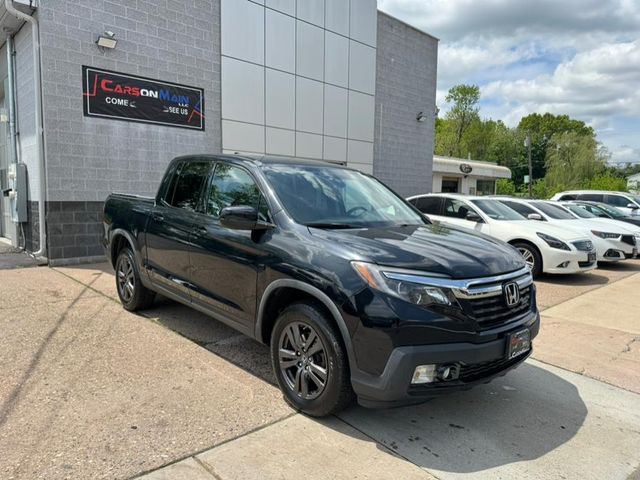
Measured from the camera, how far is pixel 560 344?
5.11m

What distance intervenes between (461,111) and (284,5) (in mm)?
56791

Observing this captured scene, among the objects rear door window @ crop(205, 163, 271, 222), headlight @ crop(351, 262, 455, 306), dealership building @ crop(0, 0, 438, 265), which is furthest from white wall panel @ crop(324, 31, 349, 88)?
headlight @ crop(351, 262, 455, 306)

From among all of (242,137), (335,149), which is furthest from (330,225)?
(335,149)

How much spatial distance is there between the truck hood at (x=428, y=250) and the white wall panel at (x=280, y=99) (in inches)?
Result: 345

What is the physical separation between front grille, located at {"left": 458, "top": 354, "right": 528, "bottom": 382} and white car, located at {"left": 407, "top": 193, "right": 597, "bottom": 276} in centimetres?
459

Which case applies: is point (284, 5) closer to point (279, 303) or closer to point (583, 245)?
point (583, 245)

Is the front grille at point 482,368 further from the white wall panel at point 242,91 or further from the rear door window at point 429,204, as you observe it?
the white wall panel at point 242,91

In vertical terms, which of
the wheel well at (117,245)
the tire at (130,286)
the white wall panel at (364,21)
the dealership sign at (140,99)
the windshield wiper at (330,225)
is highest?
the white wall panel at (364,21)

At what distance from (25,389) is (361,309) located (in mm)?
2709

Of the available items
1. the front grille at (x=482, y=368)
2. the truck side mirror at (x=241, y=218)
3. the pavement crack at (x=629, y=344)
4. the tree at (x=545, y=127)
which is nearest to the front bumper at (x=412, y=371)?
the front grille at (x=482, y=368)

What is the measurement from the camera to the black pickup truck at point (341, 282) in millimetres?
2842

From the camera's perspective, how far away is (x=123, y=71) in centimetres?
929

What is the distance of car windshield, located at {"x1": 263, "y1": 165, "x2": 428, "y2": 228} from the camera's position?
3785 mm

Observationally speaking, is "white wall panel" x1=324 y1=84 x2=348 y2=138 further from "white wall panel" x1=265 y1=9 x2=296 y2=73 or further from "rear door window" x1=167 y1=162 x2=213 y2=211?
"rear door window" x1=167 y1=162 x2=213 y2=211
